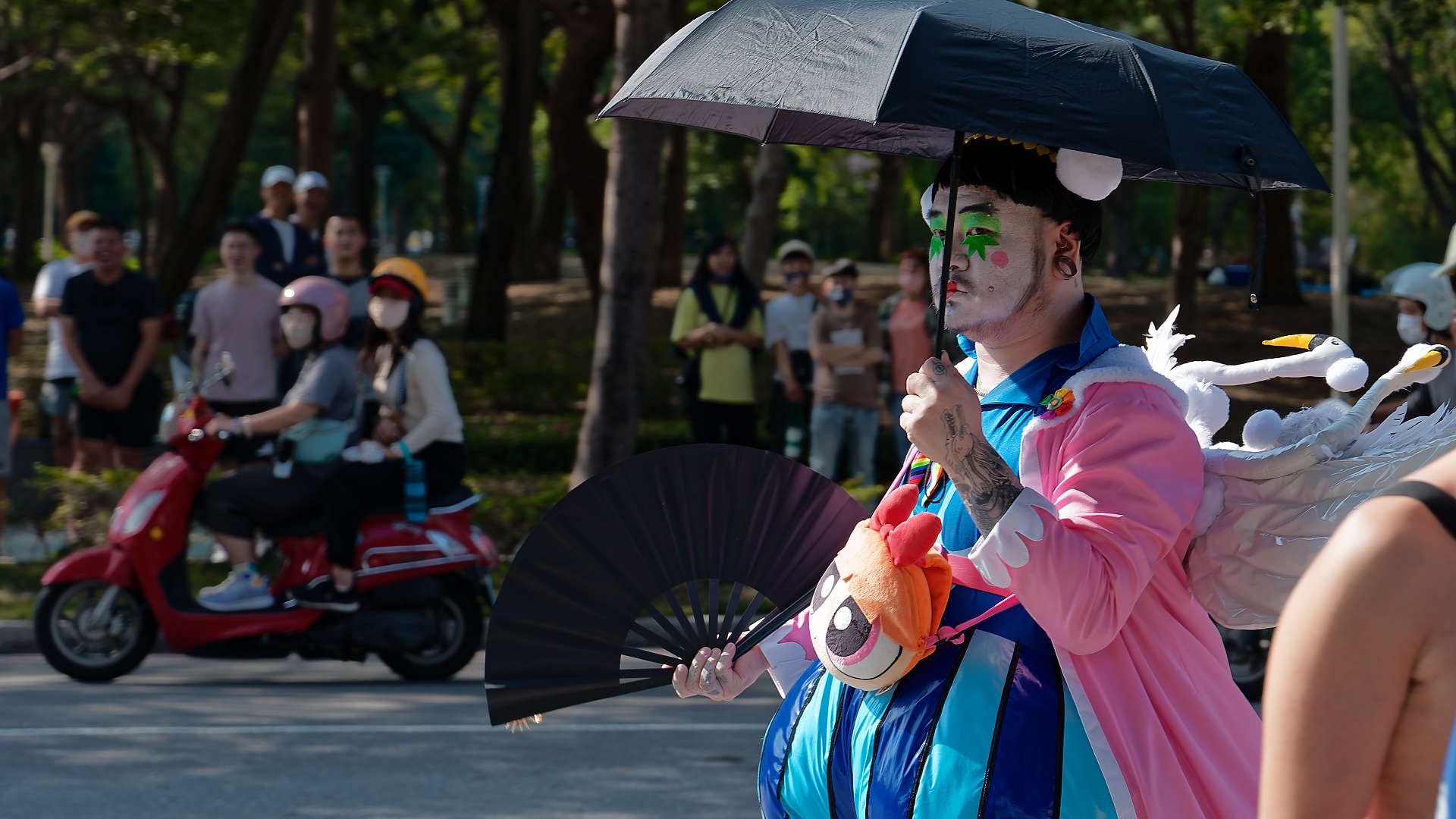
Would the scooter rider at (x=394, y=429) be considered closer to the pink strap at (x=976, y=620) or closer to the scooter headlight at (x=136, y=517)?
the scooter headlight at (x=136, y=517)

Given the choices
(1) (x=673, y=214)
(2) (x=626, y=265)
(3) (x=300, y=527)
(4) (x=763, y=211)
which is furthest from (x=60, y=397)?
(1) (x=673, y=214)

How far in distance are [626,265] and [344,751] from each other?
4716 millimetres

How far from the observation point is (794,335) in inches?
448

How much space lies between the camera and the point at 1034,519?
86.0 inches

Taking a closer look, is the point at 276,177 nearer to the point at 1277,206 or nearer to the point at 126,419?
the point at 126,419

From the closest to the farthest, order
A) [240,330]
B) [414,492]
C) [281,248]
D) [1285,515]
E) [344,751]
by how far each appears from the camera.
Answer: [1285,515], [344,751], [414,492], [240,330], [281,248]

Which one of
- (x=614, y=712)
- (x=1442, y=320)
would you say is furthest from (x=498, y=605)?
(x=1442, y=320)

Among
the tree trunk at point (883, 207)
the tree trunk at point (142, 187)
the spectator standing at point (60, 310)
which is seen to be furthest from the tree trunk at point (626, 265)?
the tree trunk at point (883, 207)

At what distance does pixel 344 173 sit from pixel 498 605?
5900 cm

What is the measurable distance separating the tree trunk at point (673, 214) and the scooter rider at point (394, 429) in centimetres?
1497

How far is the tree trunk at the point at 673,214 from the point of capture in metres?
23.1

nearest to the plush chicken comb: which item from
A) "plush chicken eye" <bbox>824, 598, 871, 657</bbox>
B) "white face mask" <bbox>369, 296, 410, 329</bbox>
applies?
"plush chicken eye" <bbox>824, 598, 871, 657</bbox>

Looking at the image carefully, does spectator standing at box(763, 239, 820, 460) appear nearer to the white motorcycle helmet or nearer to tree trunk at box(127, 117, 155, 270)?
the white motorcycle helmet

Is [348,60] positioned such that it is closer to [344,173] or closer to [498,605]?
[498,605]
